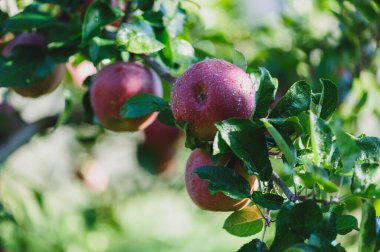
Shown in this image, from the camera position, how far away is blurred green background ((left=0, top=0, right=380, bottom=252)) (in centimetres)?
179

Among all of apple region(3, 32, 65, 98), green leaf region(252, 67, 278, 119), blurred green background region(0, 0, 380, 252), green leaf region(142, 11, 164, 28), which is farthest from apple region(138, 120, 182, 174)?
green leaf region(252, 67, 278, 119)

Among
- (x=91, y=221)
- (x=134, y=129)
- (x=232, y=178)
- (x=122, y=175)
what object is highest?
(x=232, y=178)

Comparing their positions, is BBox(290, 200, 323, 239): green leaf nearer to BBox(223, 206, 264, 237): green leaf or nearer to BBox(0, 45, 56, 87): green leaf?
BBox(223, 206, 264, 237): green leaf

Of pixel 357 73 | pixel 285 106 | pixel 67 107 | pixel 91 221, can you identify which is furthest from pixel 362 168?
pixel 91 221

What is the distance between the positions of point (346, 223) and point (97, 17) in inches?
22.6

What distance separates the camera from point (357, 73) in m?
1.90

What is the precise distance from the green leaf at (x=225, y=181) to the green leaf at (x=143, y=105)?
0.21 m

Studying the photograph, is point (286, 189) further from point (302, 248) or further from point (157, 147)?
point (157, 147)

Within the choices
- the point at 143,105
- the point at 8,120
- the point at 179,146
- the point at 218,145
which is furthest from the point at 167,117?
the point at 179,146

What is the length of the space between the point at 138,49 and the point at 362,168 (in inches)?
16.6

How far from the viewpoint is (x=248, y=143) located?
2.72 feet

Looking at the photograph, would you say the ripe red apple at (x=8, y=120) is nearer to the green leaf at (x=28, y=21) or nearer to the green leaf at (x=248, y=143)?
the green leaf at (x=28, y=21)

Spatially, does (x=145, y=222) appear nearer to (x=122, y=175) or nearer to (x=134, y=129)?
(x=122, y=175)

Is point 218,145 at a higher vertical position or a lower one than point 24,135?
higher
